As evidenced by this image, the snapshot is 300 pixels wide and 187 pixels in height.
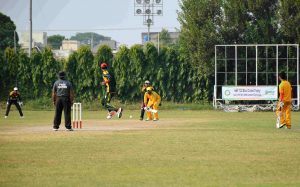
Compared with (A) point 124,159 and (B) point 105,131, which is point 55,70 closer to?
(B) point 105,131

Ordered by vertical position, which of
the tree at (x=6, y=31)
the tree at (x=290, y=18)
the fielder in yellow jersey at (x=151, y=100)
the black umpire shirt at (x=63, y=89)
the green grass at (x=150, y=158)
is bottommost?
the green grass at (x=150, y=158)

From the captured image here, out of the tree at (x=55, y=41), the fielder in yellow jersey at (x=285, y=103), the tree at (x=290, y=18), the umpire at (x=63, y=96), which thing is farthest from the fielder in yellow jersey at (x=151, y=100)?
the tree at (x=55, y=41)

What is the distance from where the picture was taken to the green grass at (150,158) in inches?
607

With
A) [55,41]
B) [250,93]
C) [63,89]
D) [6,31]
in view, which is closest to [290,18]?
[250,93]

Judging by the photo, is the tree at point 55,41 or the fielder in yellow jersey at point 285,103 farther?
the tree at point 55,41

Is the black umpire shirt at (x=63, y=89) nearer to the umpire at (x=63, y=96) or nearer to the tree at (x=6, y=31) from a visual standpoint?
the umpire at (x=63, y=96)

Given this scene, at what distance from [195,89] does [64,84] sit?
1125 inches

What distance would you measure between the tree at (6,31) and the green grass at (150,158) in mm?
81105

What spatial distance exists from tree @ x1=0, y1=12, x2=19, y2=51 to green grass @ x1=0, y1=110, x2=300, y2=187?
81105mm

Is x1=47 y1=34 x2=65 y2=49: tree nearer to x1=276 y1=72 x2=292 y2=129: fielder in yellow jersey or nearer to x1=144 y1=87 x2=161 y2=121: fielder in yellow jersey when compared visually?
x1=144 y1=87 x2=161 y2=121: fielder in yellow jersey

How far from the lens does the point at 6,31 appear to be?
11419cm

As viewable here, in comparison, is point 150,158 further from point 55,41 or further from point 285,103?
point 55,41

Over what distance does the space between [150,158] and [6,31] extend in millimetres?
97287

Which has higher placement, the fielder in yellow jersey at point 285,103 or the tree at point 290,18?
the tree at point 290,18
